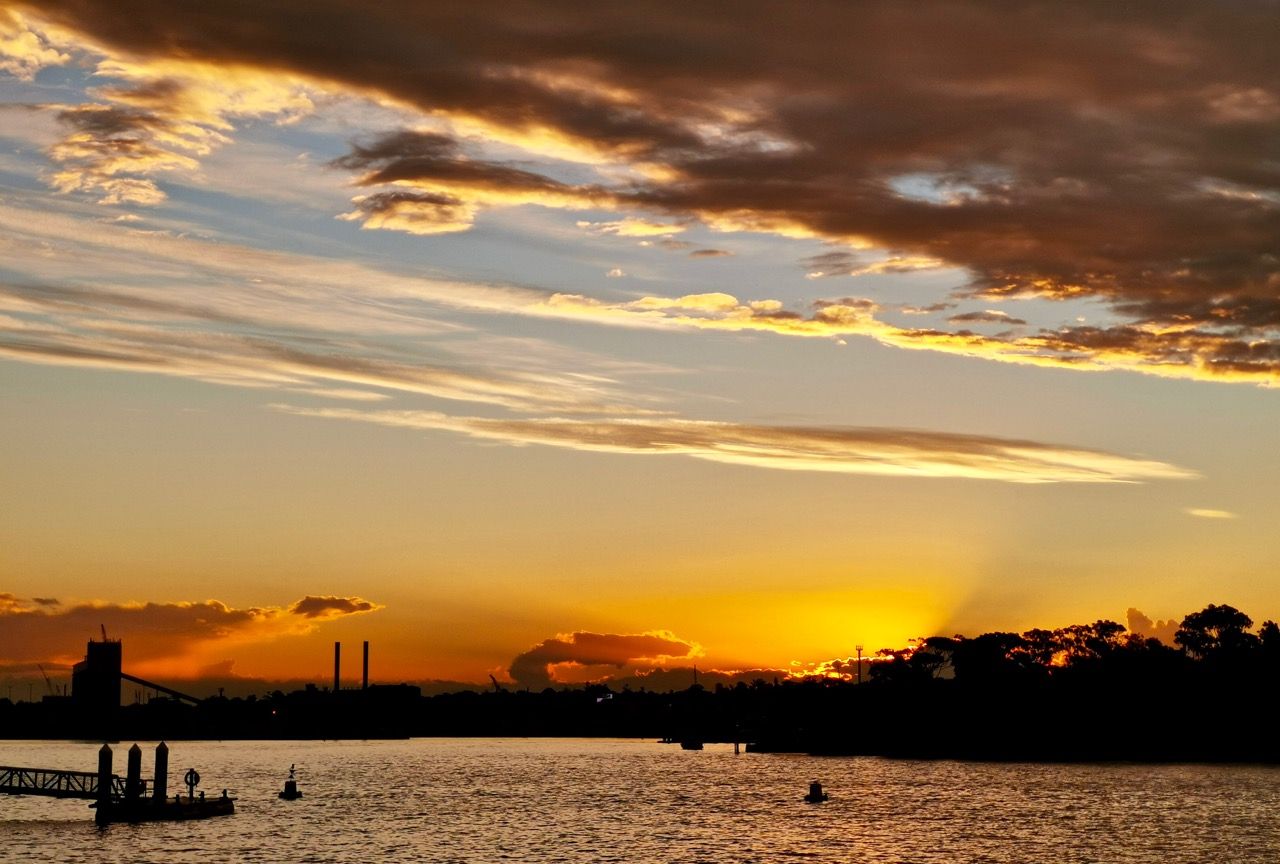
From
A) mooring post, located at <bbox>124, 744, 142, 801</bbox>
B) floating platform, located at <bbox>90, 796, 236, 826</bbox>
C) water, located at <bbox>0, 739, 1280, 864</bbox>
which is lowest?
water, located at <bbox>0, 739, 1280, 864</bbox>

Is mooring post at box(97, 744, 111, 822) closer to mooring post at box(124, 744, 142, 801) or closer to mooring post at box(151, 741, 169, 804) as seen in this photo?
mooring post at box(124, 744, 142, 801)

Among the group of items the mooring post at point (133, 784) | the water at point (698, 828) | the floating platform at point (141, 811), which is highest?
the mooring post at point (133, 784)

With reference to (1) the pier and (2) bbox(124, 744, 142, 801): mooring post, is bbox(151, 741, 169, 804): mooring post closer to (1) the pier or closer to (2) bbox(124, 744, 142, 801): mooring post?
(1) the pier

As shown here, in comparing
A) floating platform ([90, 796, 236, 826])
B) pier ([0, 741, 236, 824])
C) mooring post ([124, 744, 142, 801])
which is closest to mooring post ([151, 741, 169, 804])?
pier ([0, 741, 236, 824])

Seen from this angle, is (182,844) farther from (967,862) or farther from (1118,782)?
(1118,782)

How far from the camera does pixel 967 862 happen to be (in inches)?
4200

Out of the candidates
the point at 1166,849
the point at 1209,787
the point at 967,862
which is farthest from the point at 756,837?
the point at 1209,787

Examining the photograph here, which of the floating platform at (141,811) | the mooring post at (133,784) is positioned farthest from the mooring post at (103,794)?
the mooring post at (133,784)

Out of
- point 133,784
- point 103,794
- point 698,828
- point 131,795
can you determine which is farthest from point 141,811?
point 698,828

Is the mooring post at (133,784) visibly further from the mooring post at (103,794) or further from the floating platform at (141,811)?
the mooring post at (103,794)

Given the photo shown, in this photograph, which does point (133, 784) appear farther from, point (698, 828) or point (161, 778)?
point (698, 828)

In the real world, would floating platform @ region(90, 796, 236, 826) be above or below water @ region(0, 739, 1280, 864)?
above

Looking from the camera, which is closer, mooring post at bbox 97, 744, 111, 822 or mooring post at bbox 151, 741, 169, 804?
mooring post at bbox 97, 744, 111, 822

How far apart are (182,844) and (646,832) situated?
126 feet
